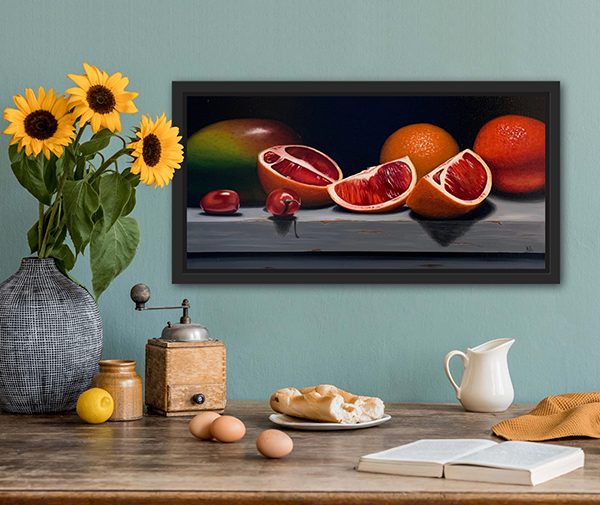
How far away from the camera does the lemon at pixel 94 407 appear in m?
1.15

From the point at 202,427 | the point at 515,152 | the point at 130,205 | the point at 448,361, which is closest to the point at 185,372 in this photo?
the point at 202,427

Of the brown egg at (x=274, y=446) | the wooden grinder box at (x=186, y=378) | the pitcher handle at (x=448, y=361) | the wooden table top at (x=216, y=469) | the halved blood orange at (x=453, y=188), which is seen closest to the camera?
the wooden table top at (x=216, y=469)

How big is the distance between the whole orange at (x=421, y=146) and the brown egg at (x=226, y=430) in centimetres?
76

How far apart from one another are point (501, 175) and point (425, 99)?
0.26m

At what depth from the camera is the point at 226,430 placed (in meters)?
1.02

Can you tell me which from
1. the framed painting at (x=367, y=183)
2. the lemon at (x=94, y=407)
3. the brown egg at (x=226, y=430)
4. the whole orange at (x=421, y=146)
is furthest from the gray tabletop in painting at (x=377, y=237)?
the brown egg at (x=226, y=430)

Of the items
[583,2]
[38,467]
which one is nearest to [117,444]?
[38,467]

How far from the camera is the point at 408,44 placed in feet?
4.99

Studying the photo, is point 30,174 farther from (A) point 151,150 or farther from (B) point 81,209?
(A) point 151,150

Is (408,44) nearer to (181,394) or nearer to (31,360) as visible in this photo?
(181,394)

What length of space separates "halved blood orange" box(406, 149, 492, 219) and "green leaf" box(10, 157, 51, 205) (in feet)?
2.71

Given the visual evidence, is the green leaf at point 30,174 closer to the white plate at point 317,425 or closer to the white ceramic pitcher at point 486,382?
the white plate at point 317,425

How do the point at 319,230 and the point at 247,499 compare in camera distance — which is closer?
the point at 247,499

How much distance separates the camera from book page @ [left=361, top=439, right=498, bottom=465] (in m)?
0.88
